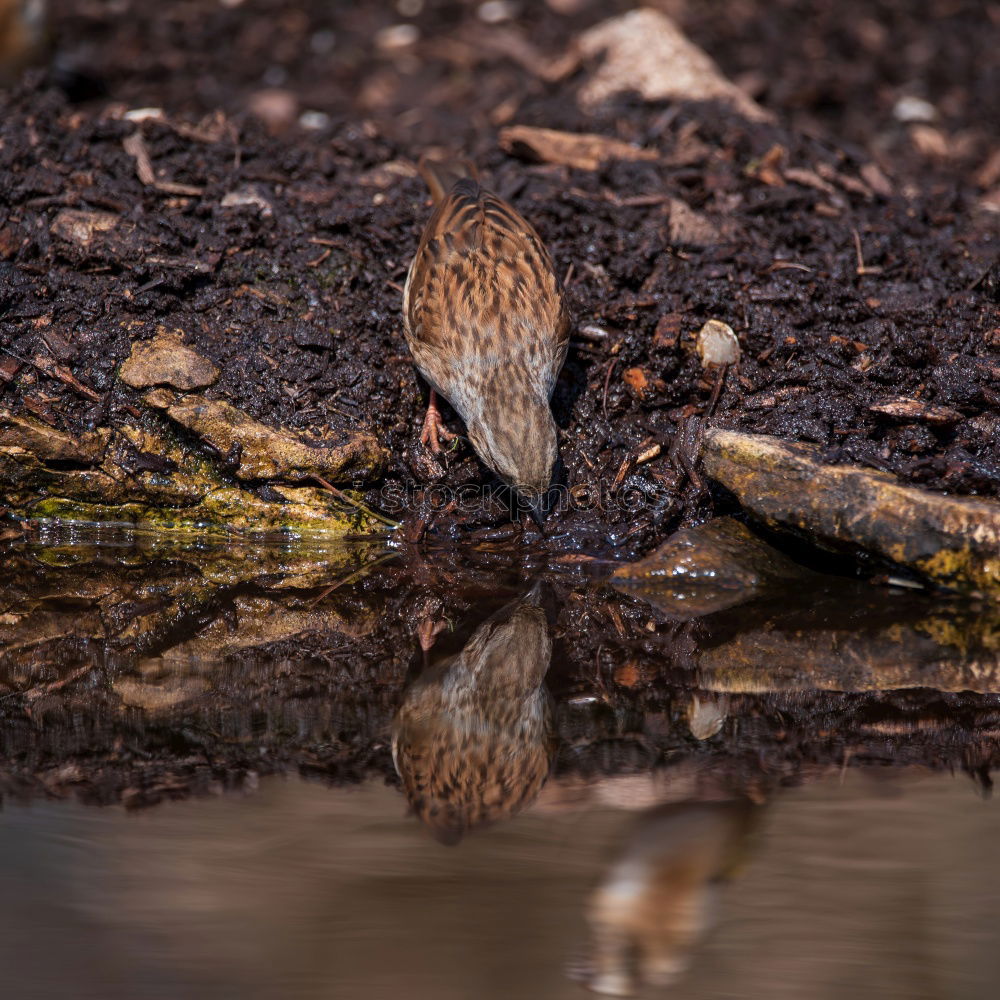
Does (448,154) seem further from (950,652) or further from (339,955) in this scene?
(339,955)

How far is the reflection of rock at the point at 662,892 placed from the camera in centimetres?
286

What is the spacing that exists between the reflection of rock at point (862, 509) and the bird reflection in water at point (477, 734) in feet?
5.06

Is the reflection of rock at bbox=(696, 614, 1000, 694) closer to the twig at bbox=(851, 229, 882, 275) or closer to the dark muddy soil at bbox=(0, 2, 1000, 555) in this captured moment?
the dark muddy soil at bbox=(0, 2, 1000, 555)

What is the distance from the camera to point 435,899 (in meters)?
3.03

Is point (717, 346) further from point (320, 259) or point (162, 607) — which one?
point (162, 607)

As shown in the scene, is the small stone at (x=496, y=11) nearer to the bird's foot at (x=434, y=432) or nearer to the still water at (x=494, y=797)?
the bird's foot at (x=434, y=432)

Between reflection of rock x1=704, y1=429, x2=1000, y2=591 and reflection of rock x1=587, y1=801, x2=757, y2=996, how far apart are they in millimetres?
2265

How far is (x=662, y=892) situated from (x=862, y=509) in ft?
8.95

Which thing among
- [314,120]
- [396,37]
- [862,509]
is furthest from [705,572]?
[396,37]

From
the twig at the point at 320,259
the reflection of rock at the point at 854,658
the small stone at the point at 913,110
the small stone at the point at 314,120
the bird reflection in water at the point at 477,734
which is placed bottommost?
the bird reflection in water at the point at 477,734

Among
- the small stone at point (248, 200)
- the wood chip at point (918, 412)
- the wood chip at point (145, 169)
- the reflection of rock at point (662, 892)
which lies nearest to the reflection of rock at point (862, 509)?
A: the wood chip at point (918, 412)

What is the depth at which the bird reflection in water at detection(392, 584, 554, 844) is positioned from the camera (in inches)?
138

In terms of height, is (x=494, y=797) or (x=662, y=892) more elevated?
(x=494, y=797)

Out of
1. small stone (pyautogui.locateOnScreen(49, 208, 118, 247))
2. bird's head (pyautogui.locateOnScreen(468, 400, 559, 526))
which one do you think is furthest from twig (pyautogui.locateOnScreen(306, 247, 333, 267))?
bird's head (pyautogui.locateOnScreen(468, 400, 559, 526))
